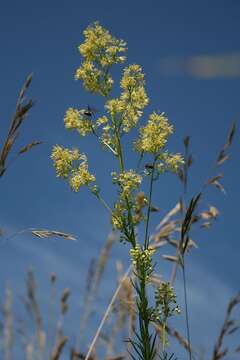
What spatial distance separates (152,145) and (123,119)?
7.4 inches

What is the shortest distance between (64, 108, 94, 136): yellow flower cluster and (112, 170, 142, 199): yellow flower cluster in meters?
0.38

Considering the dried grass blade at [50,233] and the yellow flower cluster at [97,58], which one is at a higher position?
the yellow flower cluster at [97,58]

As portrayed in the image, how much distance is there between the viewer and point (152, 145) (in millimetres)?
2465

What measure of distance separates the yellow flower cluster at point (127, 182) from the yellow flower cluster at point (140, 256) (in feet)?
0.80

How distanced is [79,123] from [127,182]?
1.54ft

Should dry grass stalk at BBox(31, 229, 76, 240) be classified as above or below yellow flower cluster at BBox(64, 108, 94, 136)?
below

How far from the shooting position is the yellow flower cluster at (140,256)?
224 cm

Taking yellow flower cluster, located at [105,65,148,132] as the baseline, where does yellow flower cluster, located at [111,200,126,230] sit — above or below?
below

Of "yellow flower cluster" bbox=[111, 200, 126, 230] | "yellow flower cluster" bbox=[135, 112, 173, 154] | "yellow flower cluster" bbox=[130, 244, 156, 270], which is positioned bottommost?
"yellow flower cluster" bbox=[130, 244, 156, 270]

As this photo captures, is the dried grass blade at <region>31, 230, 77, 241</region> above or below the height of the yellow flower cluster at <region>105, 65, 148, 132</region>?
below

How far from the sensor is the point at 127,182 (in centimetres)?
234

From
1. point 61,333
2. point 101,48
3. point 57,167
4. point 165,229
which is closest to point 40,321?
point 61,333

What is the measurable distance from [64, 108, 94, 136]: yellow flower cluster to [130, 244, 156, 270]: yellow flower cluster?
2.27ft

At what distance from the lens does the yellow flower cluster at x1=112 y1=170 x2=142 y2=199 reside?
2.34 meters
